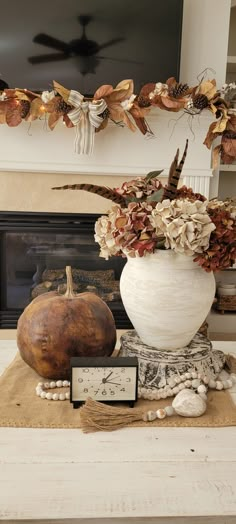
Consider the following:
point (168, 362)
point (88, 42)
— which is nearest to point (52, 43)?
point (88, 42)

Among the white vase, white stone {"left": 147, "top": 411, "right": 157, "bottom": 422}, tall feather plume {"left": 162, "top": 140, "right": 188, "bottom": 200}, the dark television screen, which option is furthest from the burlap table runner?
the dark television screen

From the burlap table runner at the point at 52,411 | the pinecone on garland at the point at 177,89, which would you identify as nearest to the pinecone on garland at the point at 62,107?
the pinecone on garland at the point at 177,89

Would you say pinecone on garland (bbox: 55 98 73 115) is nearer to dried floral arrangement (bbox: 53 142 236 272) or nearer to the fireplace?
the fireplace

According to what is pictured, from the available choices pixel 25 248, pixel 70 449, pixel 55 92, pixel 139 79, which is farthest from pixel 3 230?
pixel 70 449

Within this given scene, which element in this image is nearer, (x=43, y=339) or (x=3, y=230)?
(x=43, y=339)

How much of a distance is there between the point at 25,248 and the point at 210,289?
175 centimetres

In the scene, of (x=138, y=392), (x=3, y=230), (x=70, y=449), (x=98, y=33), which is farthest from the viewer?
(x=3, y=230)

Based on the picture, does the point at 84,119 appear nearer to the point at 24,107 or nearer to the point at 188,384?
the point at 24,107

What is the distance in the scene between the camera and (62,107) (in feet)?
6.25

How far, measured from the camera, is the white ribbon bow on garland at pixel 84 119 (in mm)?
1885

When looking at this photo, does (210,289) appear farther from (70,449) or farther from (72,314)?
(70,449)

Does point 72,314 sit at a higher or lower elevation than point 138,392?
higher

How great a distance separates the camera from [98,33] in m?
2.05

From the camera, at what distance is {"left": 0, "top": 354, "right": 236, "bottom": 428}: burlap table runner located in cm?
73
